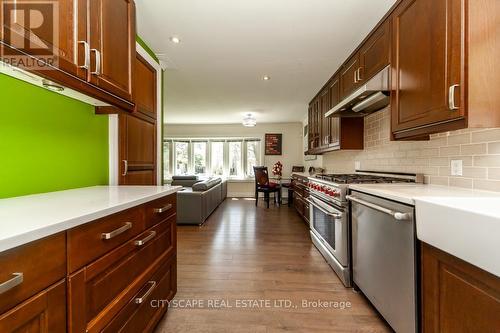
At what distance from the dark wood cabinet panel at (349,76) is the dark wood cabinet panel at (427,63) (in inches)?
27.0

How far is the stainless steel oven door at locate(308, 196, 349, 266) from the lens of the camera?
210cm

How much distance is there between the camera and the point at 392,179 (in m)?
2.29

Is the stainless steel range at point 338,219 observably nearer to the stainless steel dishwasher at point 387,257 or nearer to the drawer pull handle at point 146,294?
the stainless steel dishwasher at point 387,257

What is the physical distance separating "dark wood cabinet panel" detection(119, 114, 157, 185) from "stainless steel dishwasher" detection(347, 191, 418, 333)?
196 centimetres

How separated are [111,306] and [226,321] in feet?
2.96

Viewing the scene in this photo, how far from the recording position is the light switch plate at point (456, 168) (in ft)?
5.31

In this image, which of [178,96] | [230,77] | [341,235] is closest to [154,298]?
[341,235]

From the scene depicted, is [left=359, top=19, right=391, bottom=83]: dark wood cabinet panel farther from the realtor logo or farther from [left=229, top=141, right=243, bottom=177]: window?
[left=229, top=141, right=243, bottom=177]: window

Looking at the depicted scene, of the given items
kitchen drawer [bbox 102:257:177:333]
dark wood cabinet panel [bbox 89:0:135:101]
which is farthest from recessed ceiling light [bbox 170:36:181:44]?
kitchen drawer [bbox 102:257:177:333]

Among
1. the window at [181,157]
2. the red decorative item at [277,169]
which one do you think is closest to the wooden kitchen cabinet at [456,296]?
the red decorative item at [277,169]

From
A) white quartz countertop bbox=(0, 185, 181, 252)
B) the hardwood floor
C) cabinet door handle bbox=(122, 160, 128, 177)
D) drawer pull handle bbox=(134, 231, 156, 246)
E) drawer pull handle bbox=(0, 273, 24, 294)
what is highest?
cabinet door handle bbox=(122, 160, 128, 177)

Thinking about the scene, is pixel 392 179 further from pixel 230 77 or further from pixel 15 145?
pixel 15 145

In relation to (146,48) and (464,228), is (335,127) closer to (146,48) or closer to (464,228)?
(146,48)

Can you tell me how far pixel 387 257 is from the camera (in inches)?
58.2
